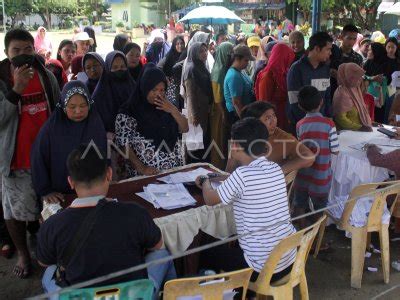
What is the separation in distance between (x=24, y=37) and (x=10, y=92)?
452mm

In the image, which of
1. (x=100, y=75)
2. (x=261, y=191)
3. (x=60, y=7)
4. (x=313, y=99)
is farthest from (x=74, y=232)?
(x=60, y=7)

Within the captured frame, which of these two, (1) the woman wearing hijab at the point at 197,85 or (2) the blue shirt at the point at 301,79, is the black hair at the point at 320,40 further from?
(1) the woman wearing hijab at the point at 197,85

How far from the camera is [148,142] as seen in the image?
131 inches

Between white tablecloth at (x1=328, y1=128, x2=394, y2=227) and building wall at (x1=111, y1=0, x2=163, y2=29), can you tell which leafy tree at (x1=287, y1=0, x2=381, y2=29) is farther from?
building wall at (x1=111, y1=0, x2=163, y2=29)

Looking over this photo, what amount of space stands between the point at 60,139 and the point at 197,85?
2606 millimetres

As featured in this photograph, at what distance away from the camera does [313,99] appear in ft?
11.4

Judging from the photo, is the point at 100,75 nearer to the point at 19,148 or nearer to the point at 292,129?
the point at 19,148

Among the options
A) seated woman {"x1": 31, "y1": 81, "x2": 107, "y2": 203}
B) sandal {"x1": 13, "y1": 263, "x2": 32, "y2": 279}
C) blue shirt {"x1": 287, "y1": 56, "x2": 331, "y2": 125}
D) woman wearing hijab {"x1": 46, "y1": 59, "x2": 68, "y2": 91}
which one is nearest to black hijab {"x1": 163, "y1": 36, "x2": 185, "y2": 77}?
woman wearing hijab {"x1": 46, "y1": 59, "x2": 68, "y2": 91}

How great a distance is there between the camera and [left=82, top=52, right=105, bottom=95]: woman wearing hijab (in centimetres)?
425

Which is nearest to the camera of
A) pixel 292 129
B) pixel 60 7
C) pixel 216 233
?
pixel 216 233

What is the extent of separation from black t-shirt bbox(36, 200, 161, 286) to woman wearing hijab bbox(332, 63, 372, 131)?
124 inches

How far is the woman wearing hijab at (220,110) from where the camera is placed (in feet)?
17.9

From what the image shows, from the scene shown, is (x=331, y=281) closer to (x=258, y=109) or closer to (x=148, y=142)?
(x=258, y=109)

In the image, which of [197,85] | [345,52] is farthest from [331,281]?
[345,52]
